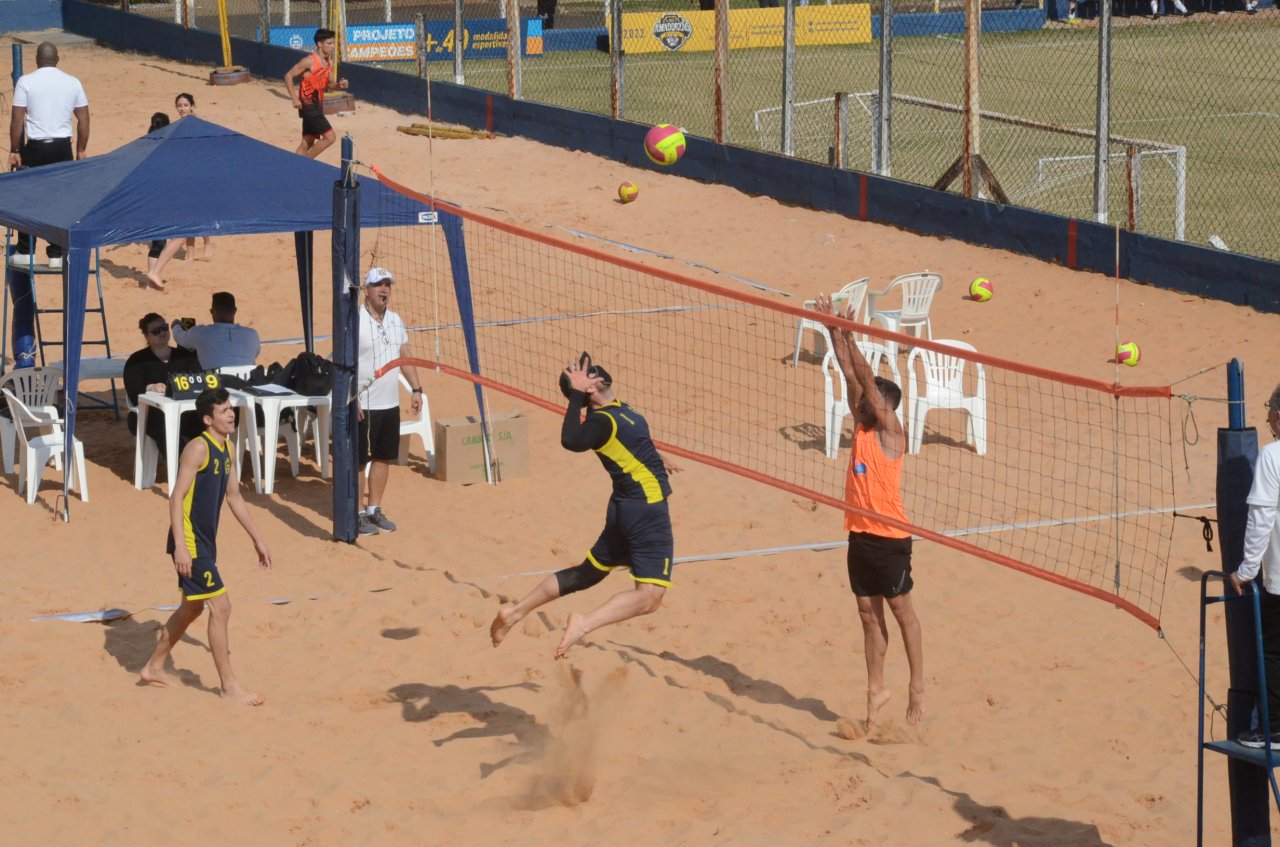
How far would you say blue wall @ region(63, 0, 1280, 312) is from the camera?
14.7 m

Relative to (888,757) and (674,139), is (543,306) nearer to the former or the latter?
(674,139)

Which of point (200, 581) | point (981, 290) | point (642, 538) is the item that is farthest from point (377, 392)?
point (981, 290)

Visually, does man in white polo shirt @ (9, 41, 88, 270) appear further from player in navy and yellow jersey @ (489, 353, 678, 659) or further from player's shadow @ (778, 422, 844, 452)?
player in navy and yellow jersey @ (489, 353, 678, 659)

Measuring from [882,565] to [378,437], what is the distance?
168 inches

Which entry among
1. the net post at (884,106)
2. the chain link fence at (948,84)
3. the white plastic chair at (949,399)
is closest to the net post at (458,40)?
the chain link fence at (948,84)

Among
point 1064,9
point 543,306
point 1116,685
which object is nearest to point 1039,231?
point 543,306

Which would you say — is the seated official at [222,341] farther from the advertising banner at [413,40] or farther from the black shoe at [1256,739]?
the advertising banner at [413,40]

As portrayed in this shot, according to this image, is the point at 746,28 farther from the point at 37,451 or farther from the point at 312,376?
the point at 37,451

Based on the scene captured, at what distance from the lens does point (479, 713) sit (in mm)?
7824

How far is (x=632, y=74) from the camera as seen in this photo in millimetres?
24016

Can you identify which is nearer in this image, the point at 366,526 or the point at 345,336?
the point at 345,336

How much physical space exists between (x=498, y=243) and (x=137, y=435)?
6947 millimetres

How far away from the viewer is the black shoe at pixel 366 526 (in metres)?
10.3

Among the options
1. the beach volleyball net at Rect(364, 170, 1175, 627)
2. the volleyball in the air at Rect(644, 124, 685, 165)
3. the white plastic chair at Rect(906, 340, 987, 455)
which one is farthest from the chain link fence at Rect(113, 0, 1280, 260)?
the white plastic chair at Rect(906, 340, 987, 455)
